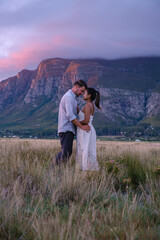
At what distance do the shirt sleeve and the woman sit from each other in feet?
0.96

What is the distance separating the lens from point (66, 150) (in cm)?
655

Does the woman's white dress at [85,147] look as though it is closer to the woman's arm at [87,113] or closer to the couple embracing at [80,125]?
the couple embracing at [80,125]

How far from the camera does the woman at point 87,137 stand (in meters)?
6.28

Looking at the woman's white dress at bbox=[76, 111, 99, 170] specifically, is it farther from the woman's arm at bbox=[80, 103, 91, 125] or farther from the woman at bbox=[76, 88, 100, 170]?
the woman's arm at bbox=[80, 103, 91, 125]

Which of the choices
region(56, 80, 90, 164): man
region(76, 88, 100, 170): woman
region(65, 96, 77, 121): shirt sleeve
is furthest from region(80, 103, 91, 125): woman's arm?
region(65, 96, 77, 121): shirt sleeve

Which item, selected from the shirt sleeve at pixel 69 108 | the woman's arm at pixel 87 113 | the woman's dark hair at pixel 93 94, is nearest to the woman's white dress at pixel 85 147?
the woman's arm at pixel 87 113

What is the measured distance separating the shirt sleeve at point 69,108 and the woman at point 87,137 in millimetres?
293

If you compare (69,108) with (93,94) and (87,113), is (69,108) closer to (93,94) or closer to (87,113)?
(87,113)

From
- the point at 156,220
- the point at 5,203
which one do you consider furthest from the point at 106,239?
the point at 5,203

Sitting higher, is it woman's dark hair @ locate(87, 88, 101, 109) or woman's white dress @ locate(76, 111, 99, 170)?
woman's dark hair @ locate(87, 88, 101, 109)

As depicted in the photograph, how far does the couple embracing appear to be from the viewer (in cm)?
629

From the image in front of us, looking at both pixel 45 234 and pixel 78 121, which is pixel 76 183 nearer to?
pixel 45 234

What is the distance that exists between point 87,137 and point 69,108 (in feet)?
2.85

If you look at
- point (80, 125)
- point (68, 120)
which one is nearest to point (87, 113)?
point (80, 125)
